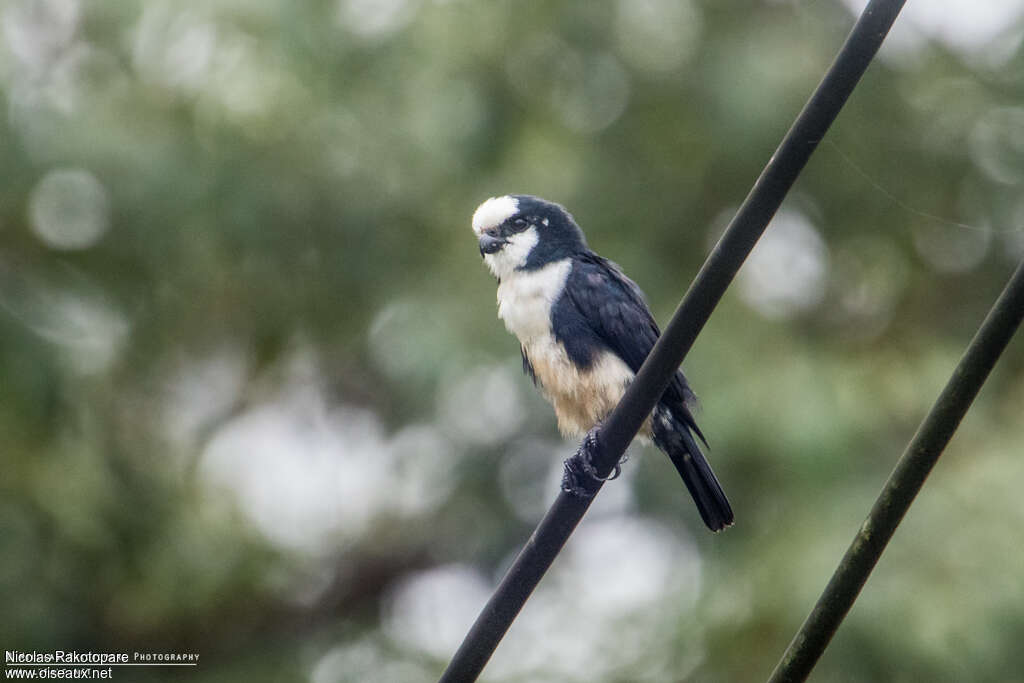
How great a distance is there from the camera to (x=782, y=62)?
6238 millimetres

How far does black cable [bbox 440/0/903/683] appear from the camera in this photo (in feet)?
5.91

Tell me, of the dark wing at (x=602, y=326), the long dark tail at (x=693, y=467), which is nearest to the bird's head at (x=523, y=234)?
the dark wing at (x=602, y=326)

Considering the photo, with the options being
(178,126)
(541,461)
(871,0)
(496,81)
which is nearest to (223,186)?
(178,126)

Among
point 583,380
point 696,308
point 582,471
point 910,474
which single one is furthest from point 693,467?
point 910,474

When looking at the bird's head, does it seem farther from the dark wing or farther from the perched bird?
A: the dark wing

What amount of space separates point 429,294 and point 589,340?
8.68 feet

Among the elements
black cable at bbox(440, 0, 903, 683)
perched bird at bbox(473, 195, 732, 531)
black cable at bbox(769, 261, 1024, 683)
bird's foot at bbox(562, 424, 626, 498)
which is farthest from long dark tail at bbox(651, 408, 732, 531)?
black cable at bbox(769, 261, 1024, 683)

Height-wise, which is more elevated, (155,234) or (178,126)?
(178,126)

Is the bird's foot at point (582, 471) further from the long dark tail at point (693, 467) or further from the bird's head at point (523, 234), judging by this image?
the bird's head at point (523, 234)

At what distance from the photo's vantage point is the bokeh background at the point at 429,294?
222 inches

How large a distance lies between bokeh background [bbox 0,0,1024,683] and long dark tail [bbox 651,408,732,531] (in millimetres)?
1676

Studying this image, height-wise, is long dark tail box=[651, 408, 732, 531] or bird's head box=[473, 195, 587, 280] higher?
bird's head box=[473, 195, 587, 280]

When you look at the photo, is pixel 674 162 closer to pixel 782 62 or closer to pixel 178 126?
pixel 782 62

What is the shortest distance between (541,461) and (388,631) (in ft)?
4.26
